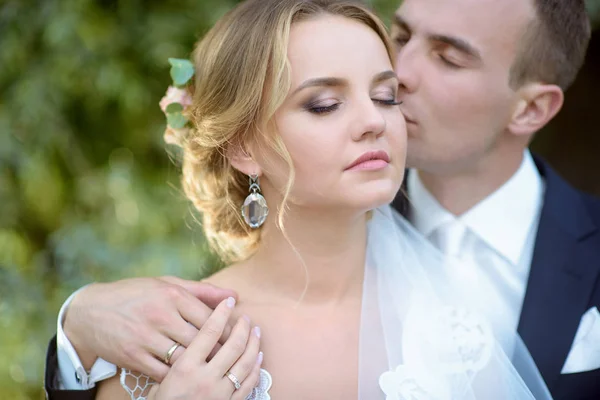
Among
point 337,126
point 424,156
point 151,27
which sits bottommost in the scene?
point 424,156

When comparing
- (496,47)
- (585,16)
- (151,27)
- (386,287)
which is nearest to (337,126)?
(386,287)

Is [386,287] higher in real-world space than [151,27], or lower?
lower

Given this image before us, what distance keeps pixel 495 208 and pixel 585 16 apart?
3.13 feet

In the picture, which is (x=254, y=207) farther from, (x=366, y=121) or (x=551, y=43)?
(x=551, y=43)

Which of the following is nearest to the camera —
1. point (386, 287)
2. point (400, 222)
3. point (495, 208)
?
point (386, 287)

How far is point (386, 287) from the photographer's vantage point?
2359 mm

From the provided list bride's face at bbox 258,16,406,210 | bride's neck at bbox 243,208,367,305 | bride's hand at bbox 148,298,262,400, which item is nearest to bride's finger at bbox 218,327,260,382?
bride's hand at bbox 148,298,262,400

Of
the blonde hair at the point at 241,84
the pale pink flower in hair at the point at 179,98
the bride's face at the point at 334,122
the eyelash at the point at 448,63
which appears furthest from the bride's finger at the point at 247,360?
the eyelash at the point at 448,63

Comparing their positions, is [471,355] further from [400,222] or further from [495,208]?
[495,208]

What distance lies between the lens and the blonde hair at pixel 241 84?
2057 millimetres

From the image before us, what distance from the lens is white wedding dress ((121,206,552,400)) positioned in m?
2.13

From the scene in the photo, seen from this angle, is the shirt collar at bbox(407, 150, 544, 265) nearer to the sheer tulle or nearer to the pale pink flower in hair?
the sheer tulle

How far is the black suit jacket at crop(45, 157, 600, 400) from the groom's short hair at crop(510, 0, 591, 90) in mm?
478

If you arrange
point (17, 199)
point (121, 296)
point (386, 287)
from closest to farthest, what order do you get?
point (121, 296) → point (386, 287) → point (17, 199)
